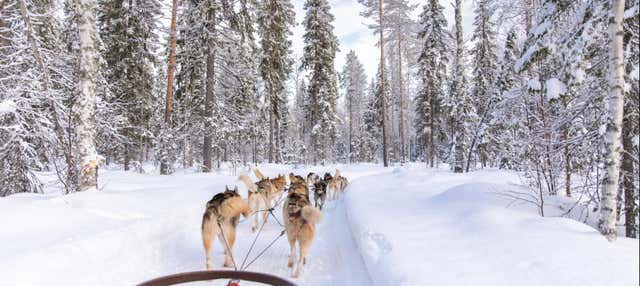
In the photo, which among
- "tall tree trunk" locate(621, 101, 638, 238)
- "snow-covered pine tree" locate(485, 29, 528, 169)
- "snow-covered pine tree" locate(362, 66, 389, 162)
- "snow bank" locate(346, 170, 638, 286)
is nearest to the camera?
"snow bank" locate(346, 170, 638, 286)

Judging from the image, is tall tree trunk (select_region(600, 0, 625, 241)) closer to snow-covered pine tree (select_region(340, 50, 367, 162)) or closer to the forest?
the forest

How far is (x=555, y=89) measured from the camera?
4434mm

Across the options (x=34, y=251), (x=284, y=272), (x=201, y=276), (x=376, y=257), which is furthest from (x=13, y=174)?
(x=376, y=257)

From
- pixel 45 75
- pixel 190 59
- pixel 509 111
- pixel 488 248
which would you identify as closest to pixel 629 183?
pixel 488 248

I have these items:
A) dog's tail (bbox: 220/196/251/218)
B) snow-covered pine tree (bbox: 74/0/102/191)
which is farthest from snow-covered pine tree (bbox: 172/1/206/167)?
dog's tail (bbox: 220/196/251/218)

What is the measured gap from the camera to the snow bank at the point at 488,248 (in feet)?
8.71

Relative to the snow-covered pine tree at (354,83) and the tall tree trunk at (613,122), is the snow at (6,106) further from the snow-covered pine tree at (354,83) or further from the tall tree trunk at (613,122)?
the snow-covered pine tree at (354,83)

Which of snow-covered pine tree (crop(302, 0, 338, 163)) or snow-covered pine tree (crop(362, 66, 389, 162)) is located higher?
snow-covered pine tree (crop(302, 0, 338, 163))

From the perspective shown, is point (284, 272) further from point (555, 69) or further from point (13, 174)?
point (13, 174)

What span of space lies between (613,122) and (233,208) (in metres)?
4.62

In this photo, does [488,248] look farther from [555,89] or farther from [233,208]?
[233,208]

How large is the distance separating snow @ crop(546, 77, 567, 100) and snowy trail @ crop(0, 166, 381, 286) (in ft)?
11.2

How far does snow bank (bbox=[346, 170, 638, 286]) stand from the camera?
8.71 feet

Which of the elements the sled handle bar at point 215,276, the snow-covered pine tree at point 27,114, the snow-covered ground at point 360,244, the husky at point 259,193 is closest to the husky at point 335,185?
the husky at point 259,193
